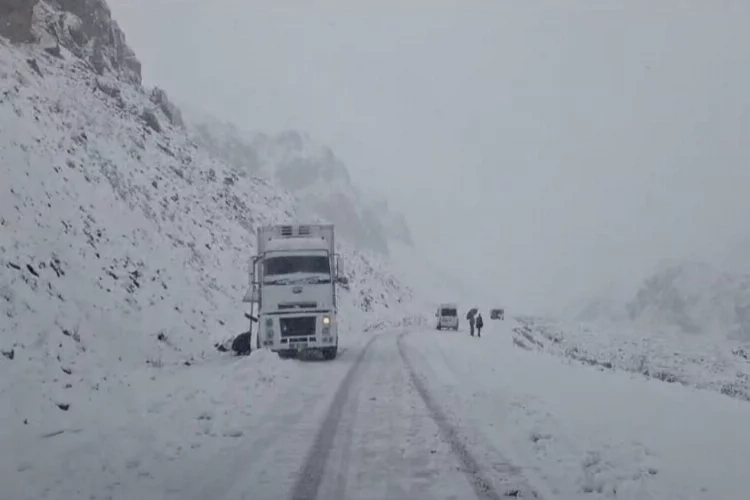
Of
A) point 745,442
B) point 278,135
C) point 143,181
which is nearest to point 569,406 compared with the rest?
point 745,442

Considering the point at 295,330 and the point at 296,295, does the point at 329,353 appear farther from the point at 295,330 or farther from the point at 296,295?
the point at 296,295

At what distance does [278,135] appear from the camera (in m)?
172

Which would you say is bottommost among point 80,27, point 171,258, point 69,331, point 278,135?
point 69,331

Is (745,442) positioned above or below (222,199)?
below

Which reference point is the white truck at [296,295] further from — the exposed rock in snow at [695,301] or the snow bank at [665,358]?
the exposed rock in snow at [695,301]

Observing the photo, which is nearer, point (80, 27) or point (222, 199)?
point (80, 27)

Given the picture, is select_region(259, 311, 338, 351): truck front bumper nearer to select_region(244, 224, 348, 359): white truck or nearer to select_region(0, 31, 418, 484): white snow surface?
select_region(244, 224, 348, 359): white truck

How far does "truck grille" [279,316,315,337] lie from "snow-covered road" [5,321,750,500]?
5.57 meters

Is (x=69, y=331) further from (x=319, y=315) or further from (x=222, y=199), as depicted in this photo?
(x=222, y=199)

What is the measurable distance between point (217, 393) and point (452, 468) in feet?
23.8

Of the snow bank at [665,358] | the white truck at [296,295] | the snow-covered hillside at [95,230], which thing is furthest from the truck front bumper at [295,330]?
the snow bank at [665,358]

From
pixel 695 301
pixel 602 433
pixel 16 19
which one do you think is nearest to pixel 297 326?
pixel 602 433

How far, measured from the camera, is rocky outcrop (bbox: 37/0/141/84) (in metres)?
44.6

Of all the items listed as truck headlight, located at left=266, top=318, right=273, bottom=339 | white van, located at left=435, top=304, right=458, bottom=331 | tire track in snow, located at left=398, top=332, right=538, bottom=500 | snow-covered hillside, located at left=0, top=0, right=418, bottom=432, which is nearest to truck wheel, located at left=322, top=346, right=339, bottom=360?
truck headlight, located at left=266, top=318, right=273, bottom=339
